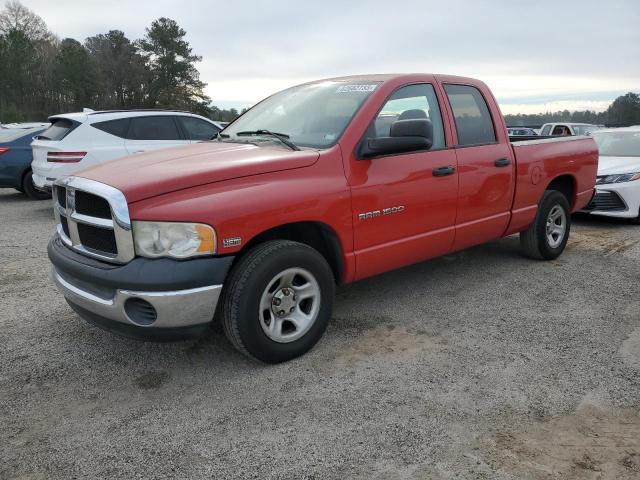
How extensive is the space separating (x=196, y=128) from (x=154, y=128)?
773mm

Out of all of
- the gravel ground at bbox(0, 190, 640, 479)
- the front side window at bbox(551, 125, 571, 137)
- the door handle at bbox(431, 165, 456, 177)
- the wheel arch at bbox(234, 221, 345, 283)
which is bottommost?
the gravel ground at bbox(0, 190, 640, 479)

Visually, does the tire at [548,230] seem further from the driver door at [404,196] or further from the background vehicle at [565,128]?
the background vehicle at [565,128]

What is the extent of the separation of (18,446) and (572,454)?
268cm

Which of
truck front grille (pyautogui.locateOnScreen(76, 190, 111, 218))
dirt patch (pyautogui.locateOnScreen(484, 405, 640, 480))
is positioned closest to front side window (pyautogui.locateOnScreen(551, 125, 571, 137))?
dirt patch (pyautogui.locateOnScreen(484, 405, 640, 480))

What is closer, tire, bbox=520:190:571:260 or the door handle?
the door handle

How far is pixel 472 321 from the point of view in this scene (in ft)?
13.5

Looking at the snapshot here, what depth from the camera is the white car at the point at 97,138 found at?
8148mm

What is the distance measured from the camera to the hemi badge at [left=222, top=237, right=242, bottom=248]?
301 centimetres

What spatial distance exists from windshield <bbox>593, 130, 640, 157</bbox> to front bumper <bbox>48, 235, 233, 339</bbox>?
7874 mm

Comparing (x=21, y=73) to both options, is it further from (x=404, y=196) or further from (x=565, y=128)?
(x=404, y=196)

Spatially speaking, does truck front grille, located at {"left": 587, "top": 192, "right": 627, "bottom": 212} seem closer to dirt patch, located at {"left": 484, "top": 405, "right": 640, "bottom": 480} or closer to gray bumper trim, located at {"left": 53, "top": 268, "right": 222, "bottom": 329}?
dirt patch, located at {"left": 484, "top": 405, "right": 640, "bottom": 480}

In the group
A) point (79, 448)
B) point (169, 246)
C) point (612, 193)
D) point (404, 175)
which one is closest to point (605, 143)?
point (612, 193)

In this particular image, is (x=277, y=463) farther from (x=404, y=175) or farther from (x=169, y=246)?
(x=404, y=175)

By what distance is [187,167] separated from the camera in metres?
3.27
